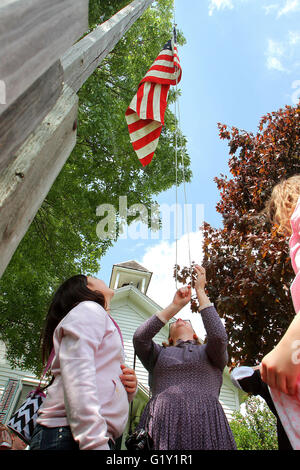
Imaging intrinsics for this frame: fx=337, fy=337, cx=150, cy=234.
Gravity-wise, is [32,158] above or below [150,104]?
below

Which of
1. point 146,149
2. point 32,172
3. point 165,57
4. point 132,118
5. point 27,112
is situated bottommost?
point 32,172

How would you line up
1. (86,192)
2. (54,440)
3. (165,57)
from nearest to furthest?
(54,440), (165,57), (86,192)

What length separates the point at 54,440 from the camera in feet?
4.44

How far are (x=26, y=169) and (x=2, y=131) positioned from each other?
0.16m

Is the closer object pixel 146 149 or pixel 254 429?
pixel 146 149

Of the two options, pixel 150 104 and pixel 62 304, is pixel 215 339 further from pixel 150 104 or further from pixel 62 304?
pixel 150 104

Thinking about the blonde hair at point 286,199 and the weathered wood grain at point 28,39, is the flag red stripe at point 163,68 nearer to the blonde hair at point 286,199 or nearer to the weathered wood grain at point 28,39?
the blonde hair at point 286,199

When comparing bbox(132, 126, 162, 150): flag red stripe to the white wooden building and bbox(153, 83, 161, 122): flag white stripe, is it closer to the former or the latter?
bbox(153, 83, 161, 122): flag white stripe

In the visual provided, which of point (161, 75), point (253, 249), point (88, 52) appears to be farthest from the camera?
point (253, 249)

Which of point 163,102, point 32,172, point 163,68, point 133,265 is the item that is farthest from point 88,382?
point 133,265

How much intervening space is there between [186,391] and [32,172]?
1.73 m

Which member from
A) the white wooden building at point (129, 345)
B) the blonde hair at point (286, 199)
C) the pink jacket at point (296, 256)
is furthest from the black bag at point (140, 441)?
the white wooden building at point (129, 345)

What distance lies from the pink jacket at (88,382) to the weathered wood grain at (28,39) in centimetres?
103

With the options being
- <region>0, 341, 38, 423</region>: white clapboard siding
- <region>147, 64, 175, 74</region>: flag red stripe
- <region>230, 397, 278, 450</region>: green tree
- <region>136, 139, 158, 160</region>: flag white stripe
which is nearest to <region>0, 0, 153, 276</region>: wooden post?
<region>136, 139, 158, 160</region>: flag white stripe
